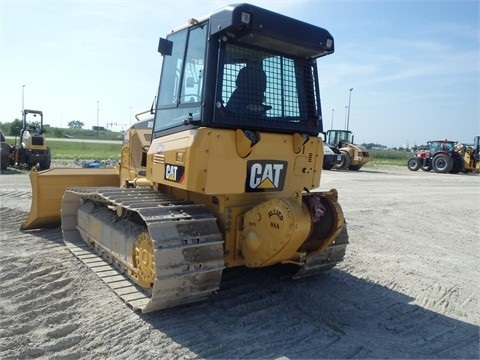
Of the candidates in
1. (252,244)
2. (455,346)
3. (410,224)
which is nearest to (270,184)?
(252,244)

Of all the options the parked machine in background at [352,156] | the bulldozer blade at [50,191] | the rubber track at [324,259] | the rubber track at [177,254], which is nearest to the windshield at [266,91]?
the rubber track at [177,254]

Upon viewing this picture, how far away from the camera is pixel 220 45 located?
13.9ft

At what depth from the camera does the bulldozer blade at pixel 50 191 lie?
22.7 ft

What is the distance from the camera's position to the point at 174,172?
4.38 m

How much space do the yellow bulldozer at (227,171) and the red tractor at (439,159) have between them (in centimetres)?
2660

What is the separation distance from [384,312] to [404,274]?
1523 mm

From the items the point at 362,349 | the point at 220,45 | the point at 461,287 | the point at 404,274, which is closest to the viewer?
the point at 362,349

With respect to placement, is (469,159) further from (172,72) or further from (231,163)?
(231,163)

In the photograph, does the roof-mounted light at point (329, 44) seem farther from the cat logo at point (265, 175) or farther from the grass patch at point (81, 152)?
the grass patch at point (81, 152)

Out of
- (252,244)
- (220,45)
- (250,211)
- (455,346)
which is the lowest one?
(455,346)

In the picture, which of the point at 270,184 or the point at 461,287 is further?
the point at 461,287

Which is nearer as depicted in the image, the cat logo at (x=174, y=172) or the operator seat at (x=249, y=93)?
the cat logo at (x=174, y=172)

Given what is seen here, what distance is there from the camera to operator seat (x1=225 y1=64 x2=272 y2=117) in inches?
172

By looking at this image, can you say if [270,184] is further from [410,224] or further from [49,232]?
[410,224]
